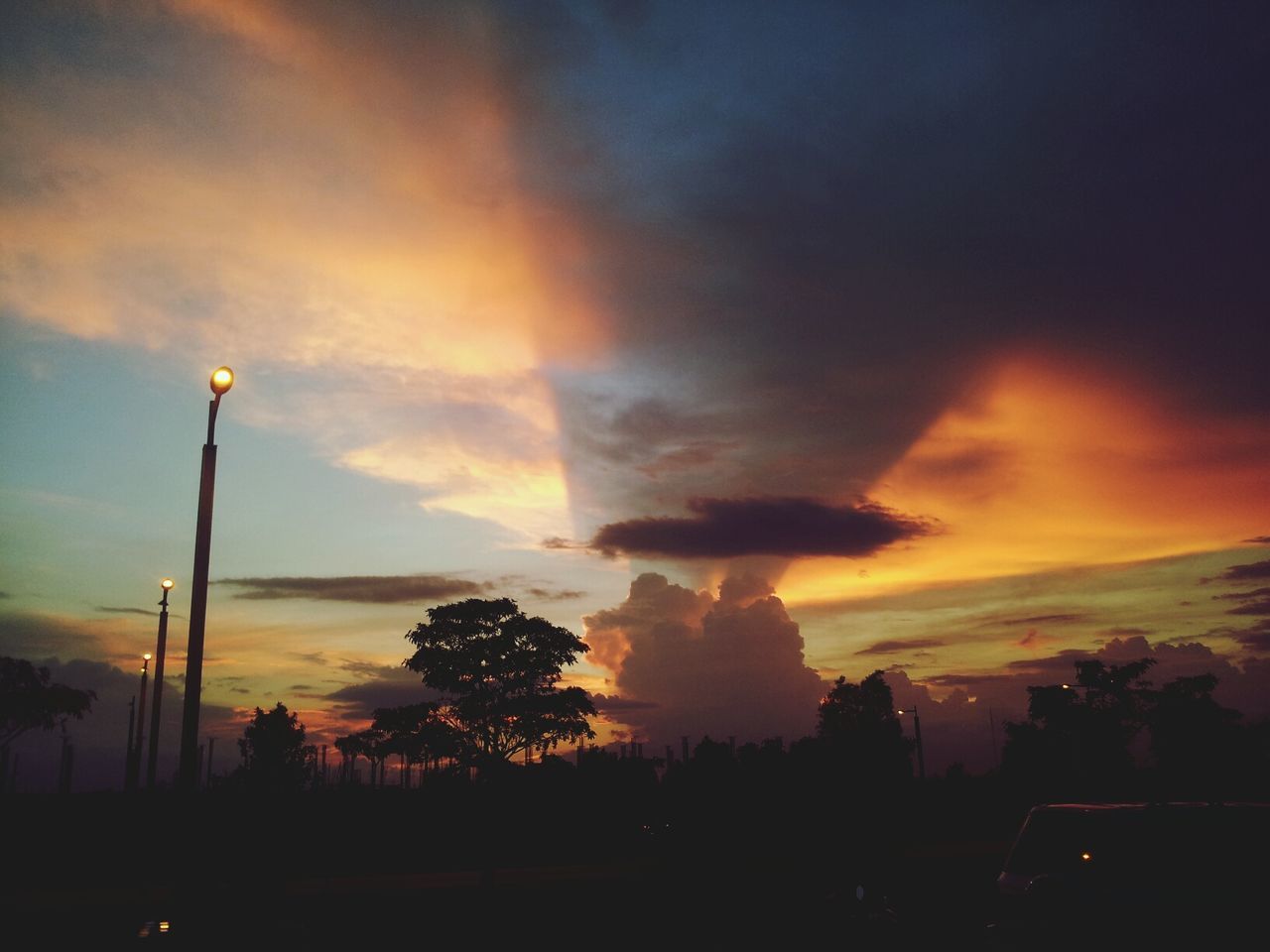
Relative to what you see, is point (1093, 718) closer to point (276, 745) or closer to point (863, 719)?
point (863, 719)

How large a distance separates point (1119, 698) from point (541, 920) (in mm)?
64506

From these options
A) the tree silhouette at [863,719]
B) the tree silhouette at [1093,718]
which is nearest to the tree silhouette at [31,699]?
the tree silhouette at [863,719]

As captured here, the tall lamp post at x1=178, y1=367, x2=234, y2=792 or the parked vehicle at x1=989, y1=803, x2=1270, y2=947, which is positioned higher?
the tall lamp post at x1=178, y1=367, x2=234, y2=792

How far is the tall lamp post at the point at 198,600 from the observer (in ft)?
47.7

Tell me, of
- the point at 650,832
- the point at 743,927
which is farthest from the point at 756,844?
the point at 743,927

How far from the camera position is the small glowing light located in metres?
15.6

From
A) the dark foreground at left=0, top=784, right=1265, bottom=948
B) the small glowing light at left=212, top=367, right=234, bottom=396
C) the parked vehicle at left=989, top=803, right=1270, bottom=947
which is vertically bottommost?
the dark foreground at left=0, top=784, right=1265, bottom=948

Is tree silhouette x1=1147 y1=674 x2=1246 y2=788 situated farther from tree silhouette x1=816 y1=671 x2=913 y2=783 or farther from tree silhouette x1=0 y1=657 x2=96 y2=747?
tree silhouette x1=0 y1=657 x2=96 y2=747

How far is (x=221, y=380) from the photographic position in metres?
15.6

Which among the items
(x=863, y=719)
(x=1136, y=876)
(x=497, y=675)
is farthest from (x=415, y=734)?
(x=863, y=719)

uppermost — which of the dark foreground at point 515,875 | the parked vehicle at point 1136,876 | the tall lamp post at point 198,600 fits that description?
the tall lamp post at point 198,600

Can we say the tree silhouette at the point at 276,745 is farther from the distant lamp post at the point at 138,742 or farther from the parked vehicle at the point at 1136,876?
the parked vehicle at the point at 1136,876

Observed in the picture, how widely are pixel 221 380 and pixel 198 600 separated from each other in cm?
350

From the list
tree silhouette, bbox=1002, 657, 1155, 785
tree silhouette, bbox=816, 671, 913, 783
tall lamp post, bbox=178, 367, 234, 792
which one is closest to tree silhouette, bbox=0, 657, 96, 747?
tall lamp post, bbox=178, 367, 234, 792
